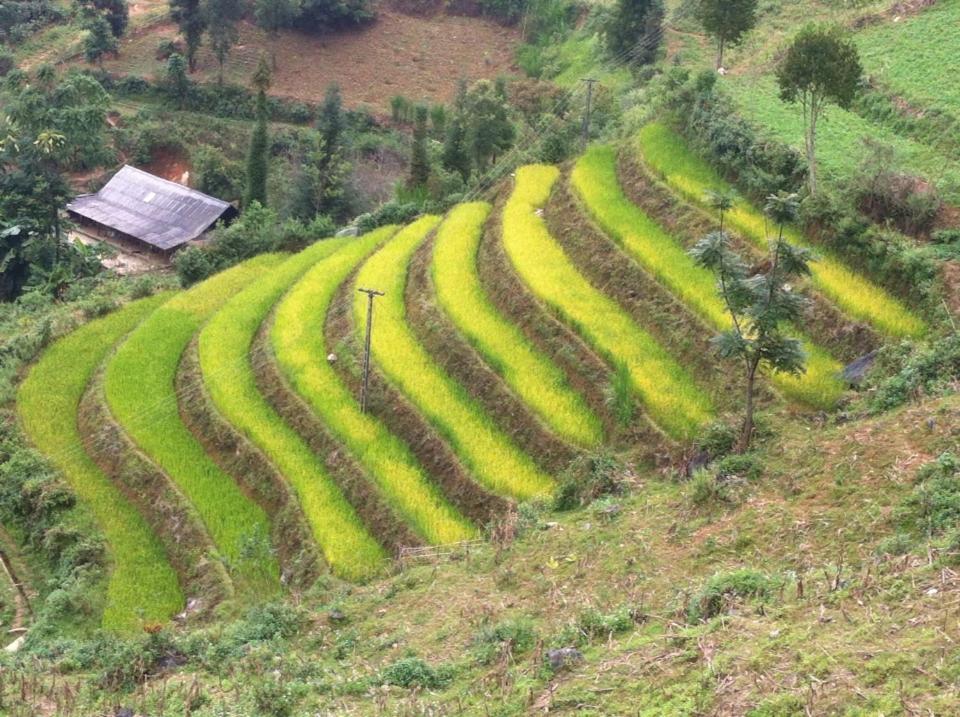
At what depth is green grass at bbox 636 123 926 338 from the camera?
45.5ft

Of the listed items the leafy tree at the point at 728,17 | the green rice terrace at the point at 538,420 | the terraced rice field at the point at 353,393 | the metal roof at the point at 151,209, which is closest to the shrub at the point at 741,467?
the green rice terrace at the point at 538,420

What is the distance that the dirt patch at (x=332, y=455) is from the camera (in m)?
13.0

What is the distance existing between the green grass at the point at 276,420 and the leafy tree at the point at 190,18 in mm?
24359

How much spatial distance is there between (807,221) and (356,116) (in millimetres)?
28011

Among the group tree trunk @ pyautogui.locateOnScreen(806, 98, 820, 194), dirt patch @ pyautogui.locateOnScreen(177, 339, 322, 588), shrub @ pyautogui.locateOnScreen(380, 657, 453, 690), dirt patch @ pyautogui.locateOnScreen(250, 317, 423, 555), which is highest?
tree trunk @ pyautogui.locateOnScreen(806, 98, 820, 194)

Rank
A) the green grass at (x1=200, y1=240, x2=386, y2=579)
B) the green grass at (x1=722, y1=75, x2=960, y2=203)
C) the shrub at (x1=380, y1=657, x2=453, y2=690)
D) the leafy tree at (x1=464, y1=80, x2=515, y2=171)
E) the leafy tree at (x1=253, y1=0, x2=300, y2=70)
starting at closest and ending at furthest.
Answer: the shrub at (x1=380, y1=657, x2=453, y2=690), the green grass at (x1=200, y1=240, x2=386, y2=579), the green grass at (x1=722, y1=75, x2=960, y2=203), the leafy tree at (x1=464, y1=80, x2=515, y2=171), the leafy tree at (x1=253, y1=0, x2=300, y2=70)

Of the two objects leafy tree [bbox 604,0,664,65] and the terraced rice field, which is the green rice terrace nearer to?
the terraced rice field

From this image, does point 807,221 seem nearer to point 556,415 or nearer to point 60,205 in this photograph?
point 556,415

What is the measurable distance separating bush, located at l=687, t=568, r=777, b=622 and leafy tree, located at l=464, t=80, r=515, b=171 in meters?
19.5

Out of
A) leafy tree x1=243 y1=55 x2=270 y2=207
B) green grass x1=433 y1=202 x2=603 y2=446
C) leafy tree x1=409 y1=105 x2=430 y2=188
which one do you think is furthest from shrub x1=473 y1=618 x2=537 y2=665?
leafy tree x1=243 y1=55 x2=270 y2=207

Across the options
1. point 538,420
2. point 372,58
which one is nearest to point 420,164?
point 538,420

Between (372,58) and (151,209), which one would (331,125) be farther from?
(372,58)

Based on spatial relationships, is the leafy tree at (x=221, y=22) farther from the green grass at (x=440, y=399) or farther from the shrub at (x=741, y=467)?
the shrub at (x=741, y=467)

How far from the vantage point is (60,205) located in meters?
27.7
